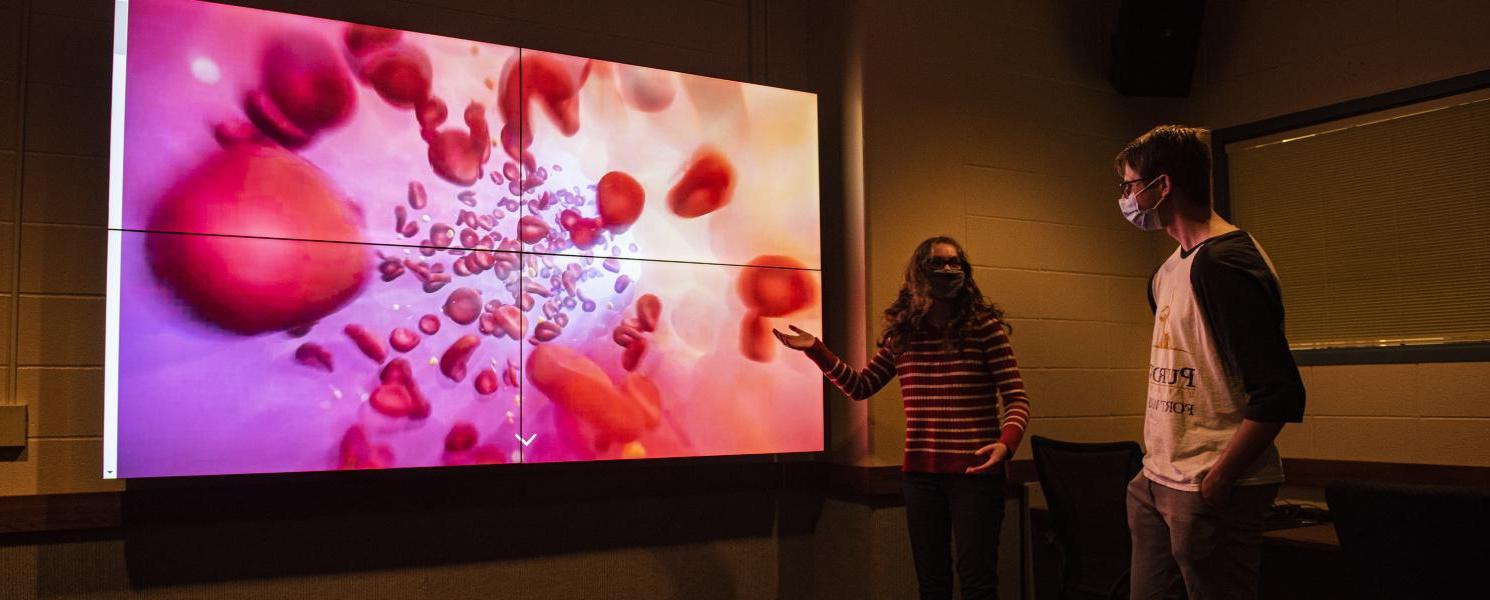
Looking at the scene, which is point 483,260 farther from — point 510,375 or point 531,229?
point 510,375

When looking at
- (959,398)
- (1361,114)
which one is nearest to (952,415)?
(959,398)

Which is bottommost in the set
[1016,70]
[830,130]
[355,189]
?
[355,189]

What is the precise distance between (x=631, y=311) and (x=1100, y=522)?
66.1 inches

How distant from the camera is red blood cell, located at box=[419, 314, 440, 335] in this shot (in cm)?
304

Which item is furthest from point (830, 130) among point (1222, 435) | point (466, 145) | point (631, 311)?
point (1222, 435)

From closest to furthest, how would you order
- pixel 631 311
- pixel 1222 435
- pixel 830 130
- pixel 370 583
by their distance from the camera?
1. pixel 1222 435
2. pixel 370 583
3. pixel 631 311
4. pixel 830 130

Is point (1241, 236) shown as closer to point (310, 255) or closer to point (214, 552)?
point (310, 255)

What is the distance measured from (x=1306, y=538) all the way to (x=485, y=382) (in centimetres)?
224

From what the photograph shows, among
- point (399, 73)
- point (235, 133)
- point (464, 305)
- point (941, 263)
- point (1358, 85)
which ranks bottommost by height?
point (464, 305)

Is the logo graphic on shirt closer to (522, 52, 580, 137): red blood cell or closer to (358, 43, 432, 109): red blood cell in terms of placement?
(522, 52, 580, 137): red blood cell

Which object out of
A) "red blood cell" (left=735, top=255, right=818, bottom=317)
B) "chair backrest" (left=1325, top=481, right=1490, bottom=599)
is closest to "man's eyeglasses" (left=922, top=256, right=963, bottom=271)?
"red blood cell" (left=735, top=255, right=818, bottom=317)

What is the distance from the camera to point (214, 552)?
9.53ft

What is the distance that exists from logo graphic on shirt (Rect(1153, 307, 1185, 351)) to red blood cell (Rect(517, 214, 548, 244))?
6.28 ft

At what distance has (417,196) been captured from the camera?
3076mm
